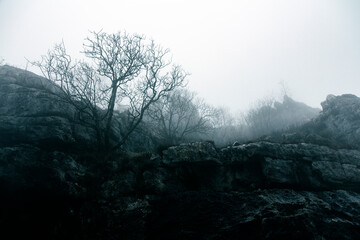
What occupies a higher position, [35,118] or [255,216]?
[35,118]

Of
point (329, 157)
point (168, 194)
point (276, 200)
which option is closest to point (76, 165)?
point (168, 194)

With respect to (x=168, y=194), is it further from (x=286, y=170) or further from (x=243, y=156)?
(x=286, y=170)

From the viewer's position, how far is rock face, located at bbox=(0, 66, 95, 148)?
1380 centimetres

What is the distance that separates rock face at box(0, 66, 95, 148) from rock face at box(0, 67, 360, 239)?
7 cm

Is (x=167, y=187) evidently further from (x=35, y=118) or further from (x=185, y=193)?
(x=35, y=118)

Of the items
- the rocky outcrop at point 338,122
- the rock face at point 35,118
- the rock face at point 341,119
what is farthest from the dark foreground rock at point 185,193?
the rock face at point 341,119

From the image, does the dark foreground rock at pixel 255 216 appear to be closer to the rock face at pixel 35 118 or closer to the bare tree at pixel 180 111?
the rock face at pixel 35 118

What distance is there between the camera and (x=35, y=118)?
592 inches

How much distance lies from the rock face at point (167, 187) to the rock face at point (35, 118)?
70 mm

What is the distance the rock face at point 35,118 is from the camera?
45.3 feet

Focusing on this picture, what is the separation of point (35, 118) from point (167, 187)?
10867 mm

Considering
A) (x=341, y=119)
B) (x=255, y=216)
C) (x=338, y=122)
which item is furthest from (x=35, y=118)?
(x=341, y=119)

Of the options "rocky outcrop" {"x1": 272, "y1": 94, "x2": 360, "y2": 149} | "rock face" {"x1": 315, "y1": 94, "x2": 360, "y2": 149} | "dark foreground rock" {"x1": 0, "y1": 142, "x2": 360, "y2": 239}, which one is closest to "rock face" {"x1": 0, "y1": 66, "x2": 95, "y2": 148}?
"dark foreground rock" {"x1": 0, "y1": 142, "x2": 360, "y2": 239}

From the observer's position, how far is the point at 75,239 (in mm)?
9148
